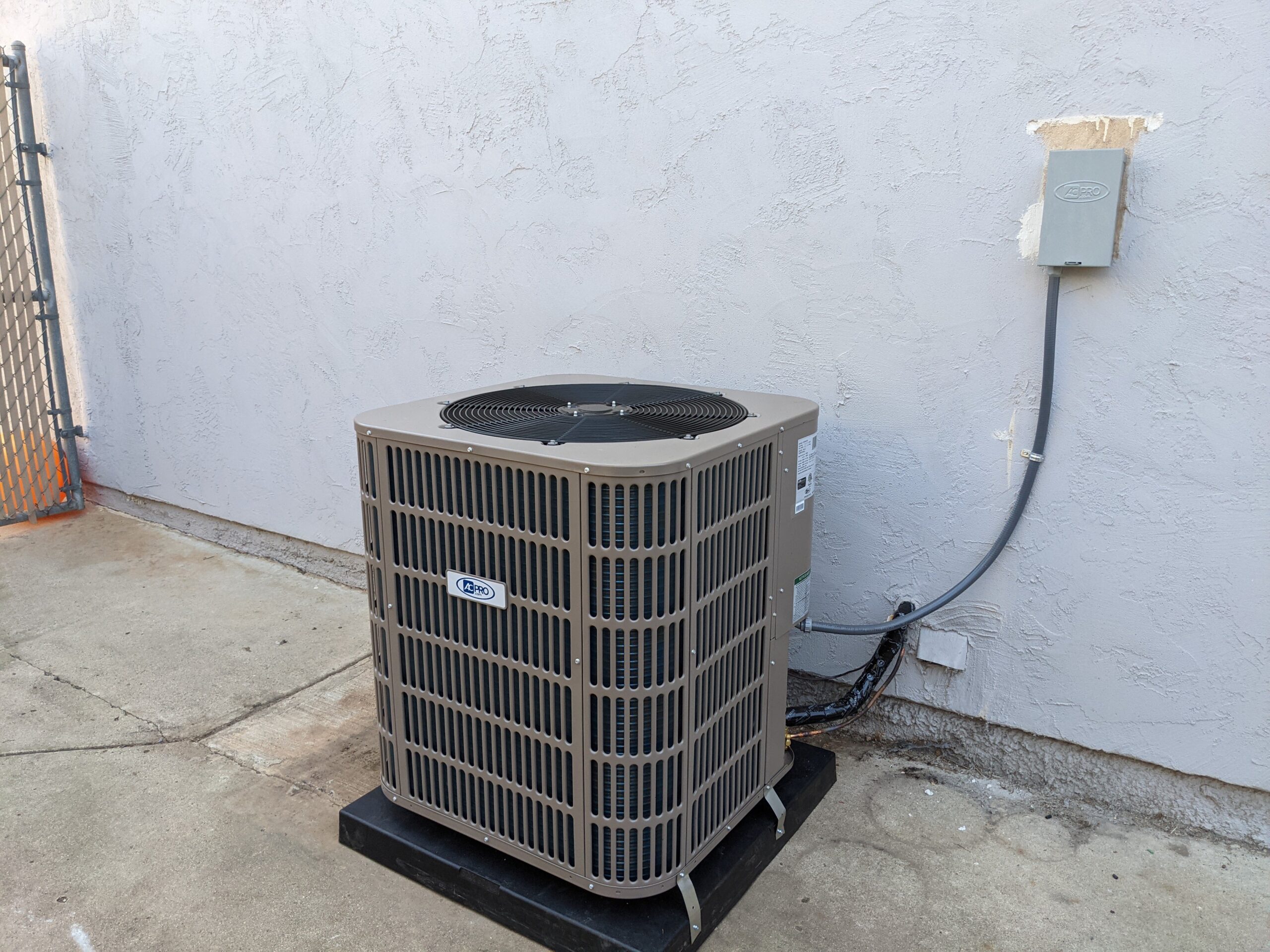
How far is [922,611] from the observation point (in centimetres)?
226

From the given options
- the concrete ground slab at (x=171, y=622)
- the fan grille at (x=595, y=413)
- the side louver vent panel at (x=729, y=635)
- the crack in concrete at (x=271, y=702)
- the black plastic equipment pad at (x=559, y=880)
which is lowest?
the crack in concrete at (x=271, y=702)

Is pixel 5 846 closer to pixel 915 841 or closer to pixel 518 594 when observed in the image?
pixel 518 594

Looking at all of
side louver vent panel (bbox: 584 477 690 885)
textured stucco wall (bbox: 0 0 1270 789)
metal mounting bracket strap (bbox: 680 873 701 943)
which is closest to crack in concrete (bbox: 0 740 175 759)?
textured stucco wall (bbox: 0 0 1270 789)

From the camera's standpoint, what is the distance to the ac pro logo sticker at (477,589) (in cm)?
170

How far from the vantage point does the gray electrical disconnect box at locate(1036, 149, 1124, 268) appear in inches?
73.9

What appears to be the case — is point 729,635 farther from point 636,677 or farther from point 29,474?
point 29,474

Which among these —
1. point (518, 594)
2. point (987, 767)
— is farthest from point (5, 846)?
point (987, 767)

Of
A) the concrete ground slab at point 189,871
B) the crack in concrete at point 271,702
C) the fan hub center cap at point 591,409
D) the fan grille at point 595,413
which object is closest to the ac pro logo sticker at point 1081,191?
the fan grille at point 595,413

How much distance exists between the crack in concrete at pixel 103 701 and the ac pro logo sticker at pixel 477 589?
1.34 m

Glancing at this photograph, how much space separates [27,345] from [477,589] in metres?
3.85

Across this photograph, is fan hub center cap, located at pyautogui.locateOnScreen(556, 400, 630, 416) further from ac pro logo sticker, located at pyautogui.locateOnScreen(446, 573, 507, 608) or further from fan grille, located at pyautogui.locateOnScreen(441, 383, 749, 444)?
ac pro logo sticker, located at pyautogui.locateOnScreen(446, 573, 507, 608)

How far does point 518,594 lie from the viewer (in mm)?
1677

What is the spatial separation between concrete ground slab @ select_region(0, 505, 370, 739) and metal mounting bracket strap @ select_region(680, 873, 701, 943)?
1563mm

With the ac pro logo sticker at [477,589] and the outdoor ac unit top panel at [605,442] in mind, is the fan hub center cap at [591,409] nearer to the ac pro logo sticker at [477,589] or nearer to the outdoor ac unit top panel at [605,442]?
the outdoor ac unit top panel at [605,442]
